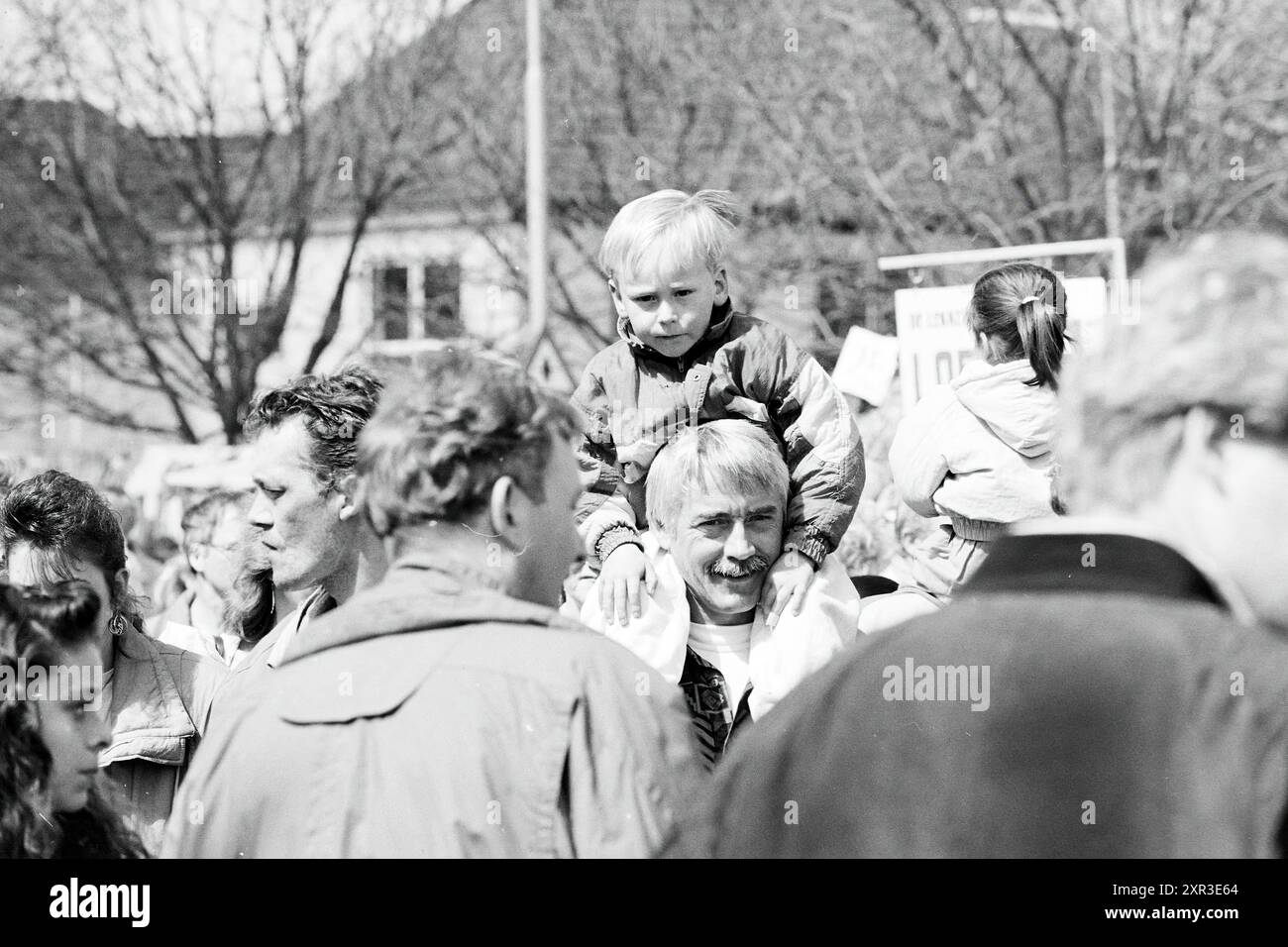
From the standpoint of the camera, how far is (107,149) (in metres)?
17.2

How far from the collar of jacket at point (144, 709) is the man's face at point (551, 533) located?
5.25ft

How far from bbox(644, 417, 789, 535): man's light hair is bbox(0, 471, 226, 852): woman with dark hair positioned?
1.21m

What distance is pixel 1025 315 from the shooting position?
14.0ft

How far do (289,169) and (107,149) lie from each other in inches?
72.2

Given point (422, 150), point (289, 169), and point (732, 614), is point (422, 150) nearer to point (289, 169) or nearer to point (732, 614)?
point (289, 169)

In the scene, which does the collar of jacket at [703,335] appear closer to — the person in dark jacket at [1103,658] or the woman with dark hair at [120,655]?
the woman with dark hair at [120,655]

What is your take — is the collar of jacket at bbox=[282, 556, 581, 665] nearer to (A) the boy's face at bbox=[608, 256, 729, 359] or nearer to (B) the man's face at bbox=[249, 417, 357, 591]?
(B) the man's face at bbox=[249, 417, 357, 591]

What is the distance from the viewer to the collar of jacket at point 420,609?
2.43 meters

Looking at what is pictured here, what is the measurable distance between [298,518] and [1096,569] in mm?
2378

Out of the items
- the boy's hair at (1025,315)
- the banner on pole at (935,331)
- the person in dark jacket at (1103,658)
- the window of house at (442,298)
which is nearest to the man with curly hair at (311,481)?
the boy's hair at (1025,315)

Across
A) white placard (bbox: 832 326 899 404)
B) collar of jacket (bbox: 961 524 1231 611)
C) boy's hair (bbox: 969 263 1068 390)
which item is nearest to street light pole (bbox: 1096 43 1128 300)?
white placard (bbox: 832 326 899 404)

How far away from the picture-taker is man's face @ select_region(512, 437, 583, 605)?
2.60 metres

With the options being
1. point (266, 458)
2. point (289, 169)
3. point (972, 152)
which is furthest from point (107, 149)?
point (266, 458)
